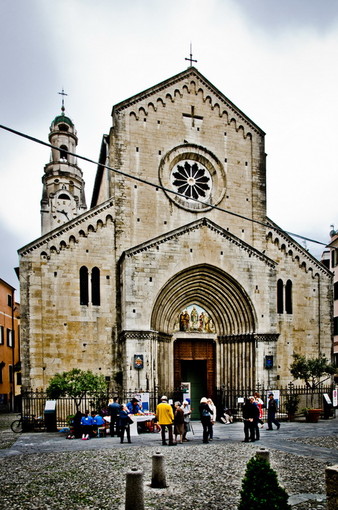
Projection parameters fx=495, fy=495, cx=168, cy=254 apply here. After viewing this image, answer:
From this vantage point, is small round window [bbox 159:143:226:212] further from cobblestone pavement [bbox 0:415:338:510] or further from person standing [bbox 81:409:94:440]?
cobblestone pavement [bbox 0:415:338:510]

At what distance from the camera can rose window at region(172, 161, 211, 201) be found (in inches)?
1067

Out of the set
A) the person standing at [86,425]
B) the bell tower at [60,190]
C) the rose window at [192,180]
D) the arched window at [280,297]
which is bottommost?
the person standing at [86,425]

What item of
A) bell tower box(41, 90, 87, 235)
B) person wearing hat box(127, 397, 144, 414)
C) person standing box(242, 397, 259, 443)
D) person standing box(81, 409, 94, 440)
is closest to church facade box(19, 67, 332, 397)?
person wearing hat box(127, 397, 144, 414)

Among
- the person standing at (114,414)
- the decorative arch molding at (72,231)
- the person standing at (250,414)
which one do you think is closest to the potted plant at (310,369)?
the person standing at (250,414)

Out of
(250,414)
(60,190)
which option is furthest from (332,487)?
(60,190)

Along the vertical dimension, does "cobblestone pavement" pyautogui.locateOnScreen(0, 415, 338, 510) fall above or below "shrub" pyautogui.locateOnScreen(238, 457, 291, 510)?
below

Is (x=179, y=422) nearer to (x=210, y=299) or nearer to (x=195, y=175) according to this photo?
(x=210, y=299)

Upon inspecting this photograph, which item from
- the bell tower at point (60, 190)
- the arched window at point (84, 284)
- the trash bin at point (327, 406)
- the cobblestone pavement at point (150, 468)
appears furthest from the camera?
the bell tower at point (60, 190)

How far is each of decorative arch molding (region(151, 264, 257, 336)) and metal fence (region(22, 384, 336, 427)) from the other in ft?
9.72

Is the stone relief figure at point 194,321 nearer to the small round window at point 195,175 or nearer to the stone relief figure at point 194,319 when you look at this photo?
the stone relief figure at point 194,319

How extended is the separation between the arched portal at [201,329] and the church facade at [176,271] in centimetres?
6

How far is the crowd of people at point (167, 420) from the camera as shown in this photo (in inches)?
588

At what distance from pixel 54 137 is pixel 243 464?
31.3 m

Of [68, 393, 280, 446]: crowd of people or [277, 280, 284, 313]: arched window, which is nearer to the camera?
[68, 393, 280, 446]: crowd of people
